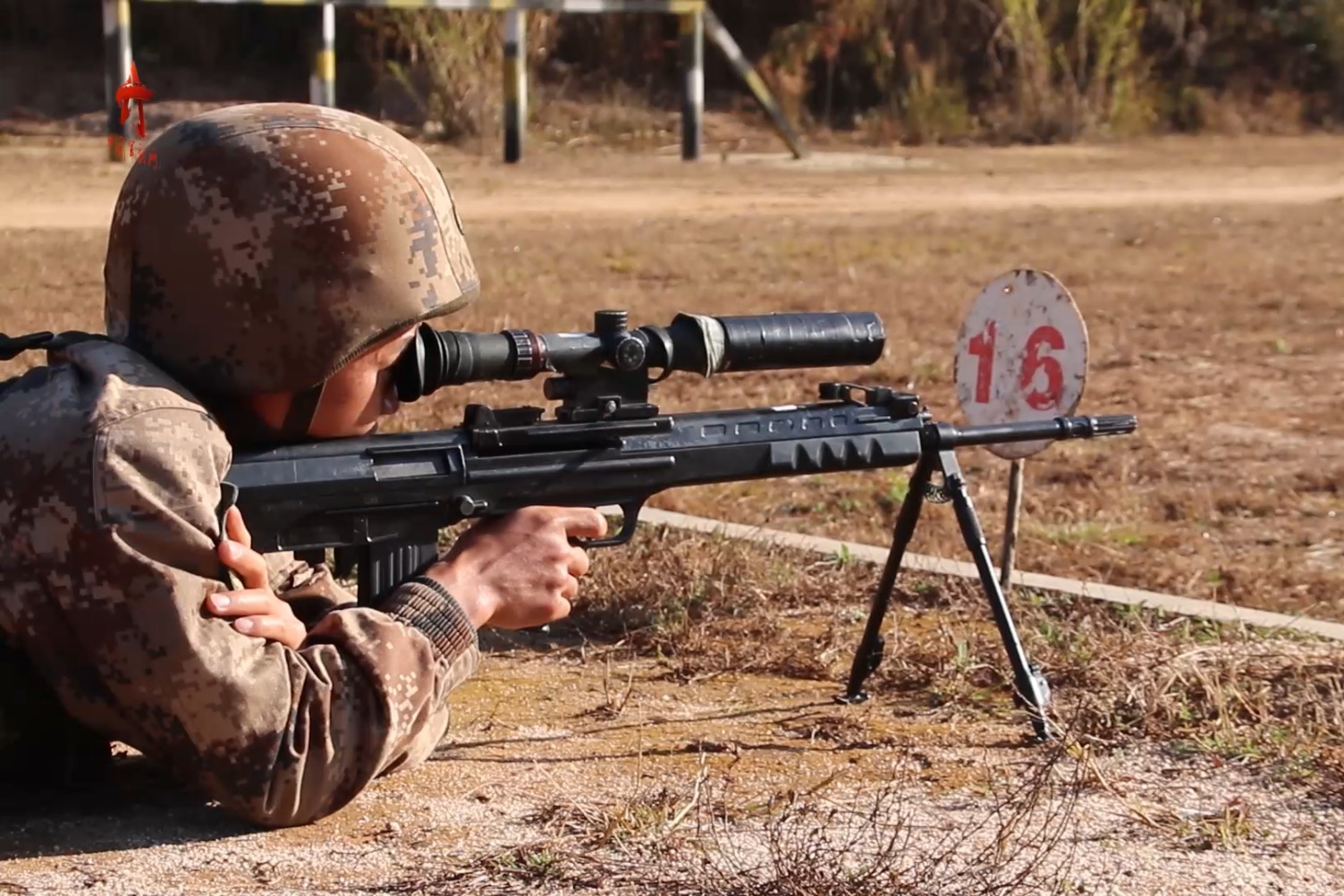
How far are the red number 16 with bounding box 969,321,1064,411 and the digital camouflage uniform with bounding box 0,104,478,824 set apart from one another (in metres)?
2.17

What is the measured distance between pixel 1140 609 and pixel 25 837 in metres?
3.03

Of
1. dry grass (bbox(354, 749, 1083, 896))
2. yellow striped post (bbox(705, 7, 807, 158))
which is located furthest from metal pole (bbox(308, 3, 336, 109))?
dry grass (bbox(354, 749, 1083, 896))

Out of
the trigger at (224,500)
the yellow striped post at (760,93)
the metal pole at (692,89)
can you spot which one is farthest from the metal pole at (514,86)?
the trigger at (224,500)

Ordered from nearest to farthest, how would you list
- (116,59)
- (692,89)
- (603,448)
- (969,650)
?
(603,448), (969,650), (116,59), (692,89)

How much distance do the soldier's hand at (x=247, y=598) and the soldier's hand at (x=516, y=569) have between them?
1.24 ft

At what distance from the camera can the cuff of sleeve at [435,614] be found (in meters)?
3.61

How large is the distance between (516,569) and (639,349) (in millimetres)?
544

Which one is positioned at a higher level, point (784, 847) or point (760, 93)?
point (760, 93)

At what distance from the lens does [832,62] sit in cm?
2402

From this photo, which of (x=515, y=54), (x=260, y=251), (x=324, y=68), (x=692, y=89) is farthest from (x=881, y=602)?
(x=692, y=89)

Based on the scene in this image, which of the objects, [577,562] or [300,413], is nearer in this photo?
[300,413]

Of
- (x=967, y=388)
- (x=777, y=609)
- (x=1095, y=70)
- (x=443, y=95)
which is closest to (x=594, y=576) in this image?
(x=777, y=609)

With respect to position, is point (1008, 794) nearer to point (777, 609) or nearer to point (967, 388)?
point (777, 609)

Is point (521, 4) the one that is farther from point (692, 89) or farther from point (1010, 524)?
point (1010, 524)
